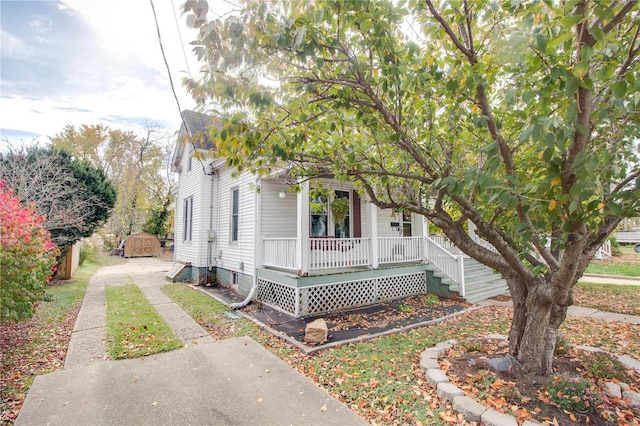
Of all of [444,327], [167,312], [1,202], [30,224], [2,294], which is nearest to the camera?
[2,294]

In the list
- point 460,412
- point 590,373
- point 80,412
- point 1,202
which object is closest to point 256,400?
point 80,412

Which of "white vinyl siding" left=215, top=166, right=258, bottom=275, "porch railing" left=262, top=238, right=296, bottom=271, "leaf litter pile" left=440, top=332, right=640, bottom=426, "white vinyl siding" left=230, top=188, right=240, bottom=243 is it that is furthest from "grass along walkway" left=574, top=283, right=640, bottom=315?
"white vinyl siding" left=230, top=188, right=240, bottom=243

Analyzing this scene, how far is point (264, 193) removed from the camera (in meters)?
9.30

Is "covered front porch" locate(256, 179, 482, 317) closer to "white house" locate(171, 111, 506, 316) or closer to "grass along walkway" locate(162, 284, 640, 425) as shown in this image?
"white house" locate(171, 111, 506, 316)

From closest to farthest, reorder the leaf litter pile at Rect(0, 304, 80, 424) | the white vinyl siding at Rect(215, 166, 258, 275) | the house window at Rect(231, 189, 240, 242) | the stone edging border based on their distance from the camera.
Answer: the stone edging border
the leaf litter pile at Rect(0, 304, 80, 424)
the white vinyl siding at Rect(215, 166, 258, 275)
the house window at Rect(231, 189, 240, 242)

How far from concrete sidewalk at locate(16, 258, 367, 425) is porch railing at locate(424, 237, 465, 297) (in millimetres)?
6205

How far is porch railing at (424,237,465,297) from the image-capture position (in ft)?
28.8

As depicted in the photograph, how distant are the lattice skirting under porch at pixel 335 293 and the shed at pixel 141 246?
2061 cm

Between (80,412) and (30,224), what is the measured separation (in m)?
4.23

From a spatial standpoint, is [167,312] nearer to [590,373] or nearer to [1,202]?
[1,202]

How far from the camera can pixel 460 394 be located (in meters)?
3.33

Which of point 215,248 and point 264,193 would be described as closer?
point 264,193

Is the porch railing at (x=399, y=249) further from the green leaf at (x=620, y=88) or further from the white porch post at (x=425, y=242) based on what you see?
the green leaf at (x=620, y=88)

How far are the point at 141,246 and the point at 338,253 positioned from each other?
2278 centimetres
